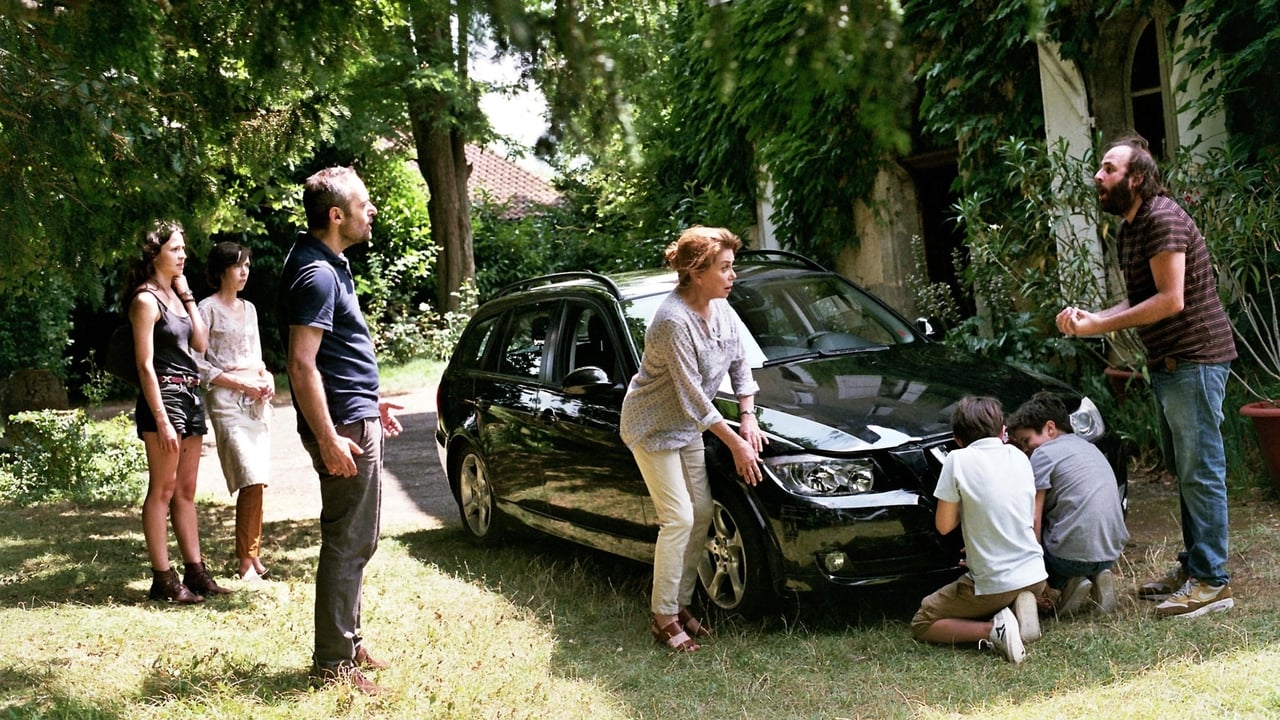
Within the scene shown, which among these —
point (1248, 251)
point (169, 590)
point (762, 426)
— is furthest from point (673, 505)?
point (1248, 251)

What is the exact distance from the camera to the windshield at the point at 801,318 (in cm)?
643

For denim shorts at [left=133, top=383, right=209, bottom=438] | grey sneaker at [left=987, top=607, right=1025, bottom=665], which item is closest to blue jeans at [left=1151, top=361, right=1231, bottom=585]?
grey sneaker at [left=987, top=607, right=1025, bottom=665]

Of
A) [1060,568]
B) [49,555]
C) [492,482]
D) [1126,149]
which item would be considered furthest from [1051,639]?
[49,555]

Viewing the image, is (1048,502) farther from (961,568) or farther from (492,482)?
(492,482)

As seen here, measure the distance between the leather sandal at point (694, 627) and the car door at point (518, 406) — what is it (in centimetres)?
158

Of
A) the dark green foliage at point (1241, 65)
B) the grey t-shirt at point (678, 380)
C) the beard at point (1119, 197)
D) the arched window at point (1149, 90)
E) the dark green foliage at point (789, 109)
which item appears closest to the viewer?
the dark green foliage at point (789, 109)

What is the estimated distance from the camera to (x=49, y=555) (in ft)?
26.2

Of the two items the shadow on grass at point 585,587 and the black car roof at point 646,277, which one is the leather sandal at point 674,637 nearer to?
the shadow on grass at point 585,587

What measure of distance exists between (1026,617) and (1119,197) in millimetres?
1803

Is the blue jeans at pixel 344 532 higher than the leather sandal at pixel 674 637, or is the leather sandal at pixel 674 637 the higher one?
the blue jeans at pixel 344 532

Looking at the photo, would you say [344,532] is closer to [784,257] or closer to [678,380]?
[678,380]

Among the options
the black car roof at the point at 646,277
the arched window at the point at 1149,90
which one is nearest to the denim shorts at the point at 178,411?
the black car roof at the point at 646,277

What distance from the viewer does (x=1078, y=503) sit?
5.15 metres

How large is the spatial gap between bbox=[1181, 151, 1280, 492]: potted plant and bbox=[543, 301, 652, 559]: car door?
12.1 feet
